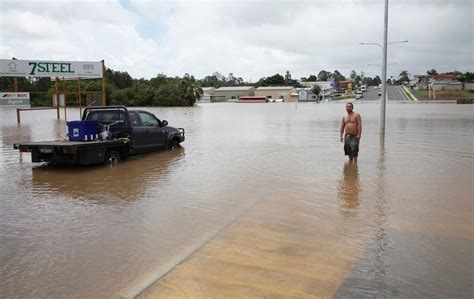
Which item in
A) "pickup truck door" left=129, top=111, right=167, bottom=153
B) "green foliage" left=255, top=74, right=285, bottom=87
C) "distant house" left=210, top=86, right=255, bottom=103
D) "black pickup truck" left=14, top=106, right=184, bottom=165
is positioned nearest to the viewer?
"black pickup truck" left=14, top=106, right=184, bottom=165

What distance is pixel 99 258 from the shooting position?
5246 millimetres

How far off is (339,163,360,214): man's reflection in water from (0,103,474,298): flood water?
0.07 ft

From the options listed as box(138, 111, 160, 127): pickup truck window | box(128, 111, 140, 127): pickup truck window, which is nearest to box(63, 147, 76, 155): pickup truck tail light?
box(128, 111, 140, 127): pickup truck window

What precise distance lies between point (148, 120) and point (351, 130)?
675 cm

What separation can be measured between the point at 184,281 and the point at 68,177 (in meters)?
7.02

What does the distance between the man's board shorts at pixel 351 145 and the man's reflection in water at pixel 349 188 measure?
0.45m

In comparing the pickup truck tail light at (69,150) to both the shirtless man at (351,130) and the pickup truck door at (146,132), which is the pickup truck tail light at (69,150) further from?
the shirtless man at (351,130)

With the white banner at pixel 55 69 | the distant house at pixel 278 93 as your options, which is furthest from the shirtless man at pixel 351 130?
the distant house at pixel 278 93

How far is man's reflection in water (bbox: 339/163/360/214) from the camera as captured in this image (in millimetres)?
7535

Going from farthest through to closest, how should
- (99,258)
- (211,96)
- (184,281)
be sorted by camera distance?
(211,96), (99,258), (184,281)

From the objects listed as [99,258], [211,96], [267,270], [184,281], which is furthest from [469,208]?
[211,96]

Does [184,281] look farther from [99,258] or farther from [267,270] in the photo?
[99,258]

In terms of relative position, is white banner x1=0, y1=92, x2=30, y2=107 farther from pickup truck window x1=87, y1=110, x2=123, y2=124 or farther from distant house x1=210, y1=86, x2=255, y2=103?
distant house x1=210, y1=86, x2=255, y2=103

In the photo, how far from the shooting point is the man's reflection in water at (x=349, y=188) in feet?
24.7
